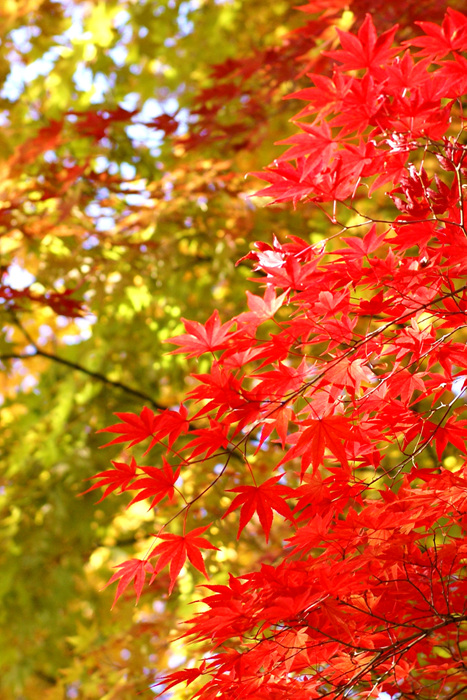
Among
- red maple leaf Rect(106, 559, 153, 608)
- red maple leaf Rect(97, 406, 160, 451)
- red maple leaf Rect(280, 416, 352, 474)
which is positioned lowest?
red maple leaf Rect(106, 559, 153, 608)

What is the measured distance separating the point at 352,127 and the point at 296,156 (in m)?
0.08

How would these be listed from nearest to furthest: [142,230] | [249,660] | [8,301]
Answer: [249,660]
[8,301]
[142,230]

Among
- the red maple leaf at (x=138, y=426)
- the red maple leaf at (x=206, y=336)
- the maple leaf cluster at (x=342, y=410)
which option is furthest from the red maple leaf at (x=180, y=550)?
the red maple leaf at (x=206, y=336)

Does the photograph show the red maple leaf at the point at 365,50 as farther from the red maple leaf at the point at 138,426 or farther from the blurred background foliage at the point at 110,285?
the blurred background foliage at the point at 110,285

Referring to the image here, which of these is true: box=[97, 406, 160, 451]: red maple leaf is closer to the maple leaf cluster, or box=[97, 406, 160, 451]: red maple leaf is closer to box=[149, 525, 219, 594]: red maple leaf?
the maple leaf cluster

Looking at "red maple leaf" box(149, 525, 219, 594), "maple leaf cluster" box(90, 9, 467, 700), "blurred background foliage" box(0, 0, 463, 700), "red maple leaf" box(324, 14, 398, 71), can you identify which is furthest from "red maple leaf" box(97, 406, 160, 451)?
"blurred background foliage" box(0, 0, 463, 700)

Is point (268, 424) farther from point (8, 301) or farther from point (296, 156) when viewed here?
point (8, 301)

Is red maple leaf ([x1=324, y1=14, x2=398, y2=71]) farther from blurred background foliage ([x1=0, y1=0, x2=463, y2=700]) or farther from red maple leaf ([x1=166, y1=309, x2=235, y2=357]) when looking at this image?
blurred background foliage ([x1=0, y1=0, x2=463, y2=700])

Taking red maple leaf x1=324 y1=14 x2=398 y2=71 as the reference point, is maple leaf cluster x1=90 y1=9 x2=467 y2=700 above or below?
below

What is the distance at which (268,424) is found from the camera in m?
0.94

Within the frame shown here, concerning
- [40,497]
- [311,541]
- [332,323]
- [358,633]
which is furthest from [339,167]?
[40,497]

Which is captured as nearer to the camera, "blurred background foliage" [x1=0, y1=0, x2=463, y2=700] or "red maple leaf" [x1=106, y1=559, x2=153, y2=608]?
"red maple leaf" [x1=106, y1=559, x2=153, y2=608]

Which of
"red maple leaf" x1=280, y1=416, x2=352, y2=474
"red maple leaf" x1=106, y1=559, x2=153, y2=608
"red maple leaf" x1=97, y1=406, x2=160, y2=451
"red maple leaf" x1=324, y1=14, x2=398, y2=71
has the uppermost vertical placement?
"red maple leaf" x1=324, y1=14, x2=398, y2=71

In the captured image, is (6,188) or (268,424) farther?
(6,188)
